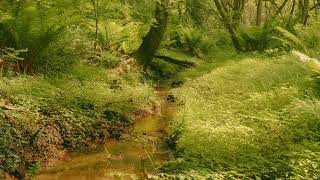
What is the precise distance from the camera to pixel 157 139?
6465mm

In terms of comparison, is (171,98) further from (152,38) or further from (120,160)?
(120,160)

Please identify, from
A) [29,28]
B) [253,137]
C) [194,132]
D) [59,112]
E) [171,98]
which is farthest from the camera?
[171,98]

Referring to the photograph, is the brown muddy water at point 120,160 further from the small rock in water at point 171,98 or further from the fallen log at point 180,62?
the fallen log at point 180,62

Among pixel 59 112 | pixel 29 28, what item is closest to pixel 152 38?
pixel 29 28

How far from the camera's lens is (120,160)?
18.2ft

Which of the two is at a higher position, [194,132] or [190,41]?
[190,41]

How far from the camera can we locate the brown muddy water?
4.95 meters

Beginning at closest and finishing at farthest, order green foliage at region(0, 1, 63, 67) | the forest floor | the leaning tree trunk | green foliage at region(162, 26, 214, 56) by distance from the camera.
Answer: the forest floor
green foliage at region(0, 1, 63, 67)
the leaning tree trunk
green foliage at region(162, 26, 214, 56)

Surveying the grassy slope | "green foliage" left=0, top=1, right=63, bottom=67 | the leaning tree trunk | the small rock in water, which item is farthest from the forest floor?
the leaning tree trunk

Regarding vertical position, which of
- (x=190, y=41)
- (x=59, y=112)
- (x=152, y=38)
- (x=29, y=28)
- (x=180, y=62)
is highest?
(x=29, y=28)

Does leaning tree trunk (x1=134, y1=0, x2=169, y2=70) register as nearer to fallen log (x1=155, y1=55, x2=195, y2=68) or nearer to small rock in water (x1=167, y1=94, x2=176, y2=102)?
small rock in water (x1=167, y1=94, x2=176, y2=102)

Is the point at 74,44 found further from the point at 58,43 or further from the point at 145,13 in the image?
the point at 145,13

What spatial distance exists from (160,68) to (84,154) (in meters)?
7.58

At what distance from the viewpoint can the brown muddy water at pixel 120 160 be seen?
16.2ft
